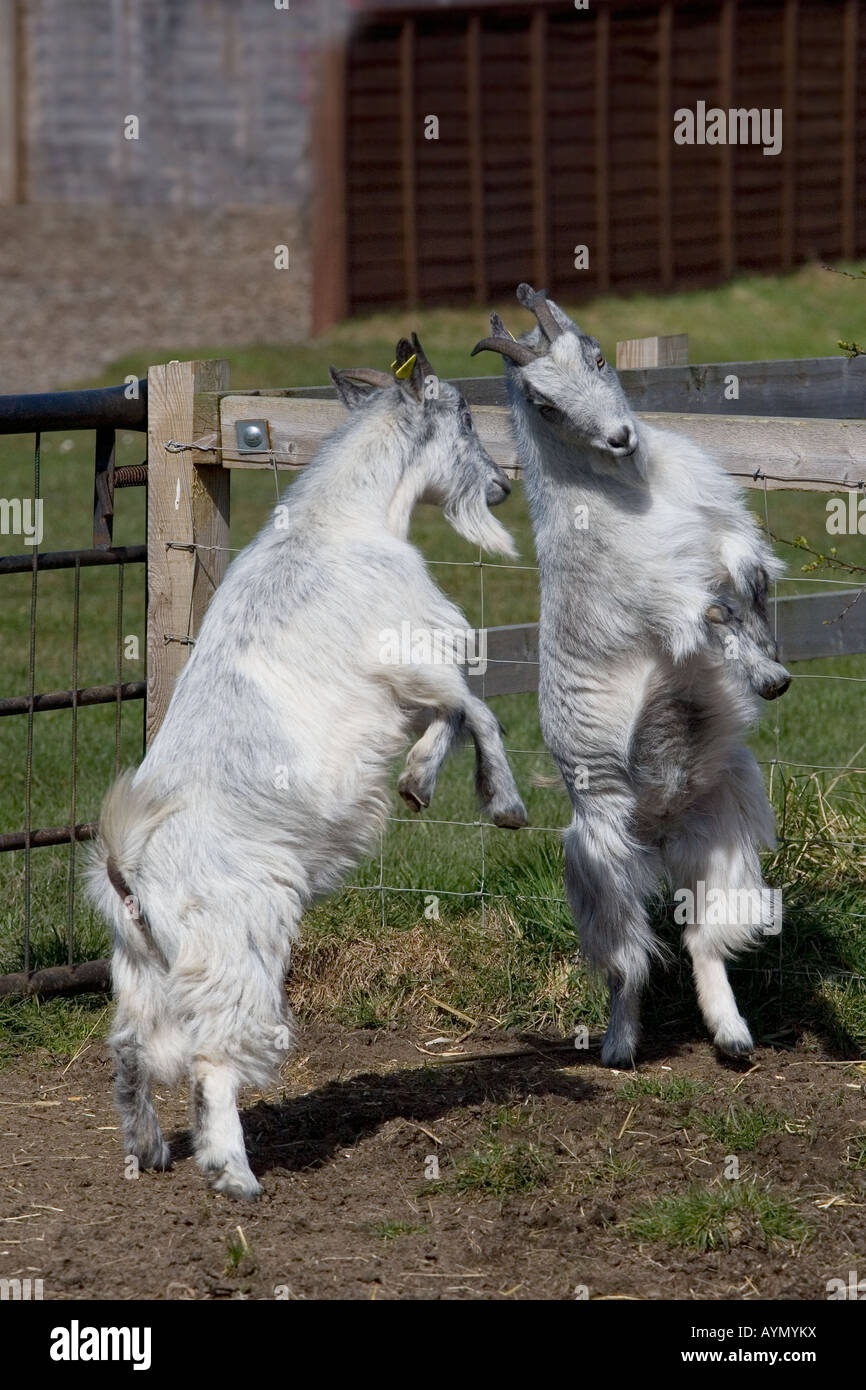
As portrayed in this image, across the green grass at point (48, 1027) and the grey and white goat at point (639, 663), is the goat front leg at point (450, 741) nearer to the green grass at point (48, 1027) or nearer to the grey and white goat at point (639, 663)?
the grey and white goat at point (639, 663)

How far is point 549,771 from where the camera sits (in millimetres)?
7039

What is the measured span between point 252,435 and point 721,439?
1.51 m

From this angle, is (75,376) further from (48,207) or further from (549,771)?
(549,771)

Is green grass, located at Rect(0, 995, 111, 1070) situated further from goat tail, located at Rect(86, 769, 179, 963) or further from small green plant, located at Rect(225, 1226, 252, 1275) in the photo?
small green plant, located at Rect(225, 1226, 252, 1275)

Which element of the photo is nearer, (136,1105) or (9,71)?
(136,1105)

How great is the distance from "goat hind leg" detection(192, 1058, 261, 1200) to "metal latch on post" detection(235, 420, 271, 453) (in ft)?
7.10

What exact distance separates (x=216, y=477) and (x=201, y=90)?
20653mm

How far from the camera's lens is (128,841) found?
13.0ft

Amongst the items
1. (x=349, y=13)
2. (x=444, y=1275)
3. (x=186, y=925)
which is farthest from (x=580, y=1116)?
(x=349, y=13)

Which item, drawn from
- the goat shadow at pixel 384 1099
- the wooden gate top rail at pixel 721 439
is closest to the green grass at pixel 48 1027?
the goat shadow at pixel 384 1099

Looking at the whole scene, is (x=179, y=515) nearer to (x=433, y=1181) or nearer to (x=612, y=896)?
(x=612, y=896)

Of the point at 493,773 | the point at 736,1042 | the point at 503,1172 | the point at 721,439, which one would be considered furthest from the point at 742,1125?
the point at 721,439

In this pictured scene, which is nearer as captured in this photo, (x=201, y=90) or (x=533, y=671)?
(x=533, y=671)

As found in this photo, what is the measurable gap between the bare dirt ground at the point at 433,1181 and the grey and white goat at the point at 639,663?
337 mm
